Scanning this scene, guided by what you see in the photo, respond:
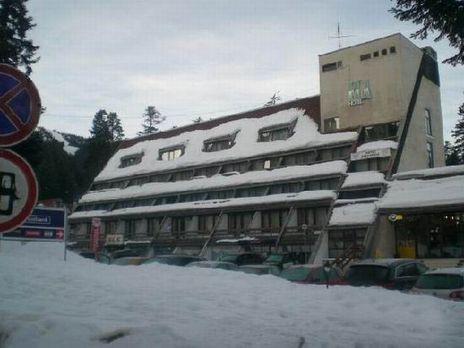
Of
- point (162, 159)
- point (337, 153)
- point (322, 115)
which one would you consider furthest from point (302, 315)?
point (162, 159)

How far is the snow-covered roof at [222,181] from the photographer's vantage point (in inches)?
1592

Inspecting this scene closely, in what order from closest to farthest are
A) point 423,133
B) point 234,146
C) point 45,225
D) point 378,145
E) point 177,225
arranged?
point 45,225, point 378,145, point 423,133, point 177,225, point 234,146

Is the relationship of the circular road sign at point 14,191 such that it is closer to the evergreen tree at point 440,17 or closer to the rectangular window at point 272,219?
the evergreen tree at point 440,17

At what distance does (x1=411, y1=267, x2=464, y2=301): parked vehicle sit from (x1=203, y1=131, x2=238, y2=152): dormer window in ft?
126

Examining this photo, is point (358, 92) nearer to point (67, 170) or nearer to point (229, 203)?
point (229, 203)

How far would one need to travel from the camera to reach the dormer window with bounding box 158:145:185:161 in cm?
5679

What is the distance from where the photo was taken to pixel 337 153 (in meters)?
41.8

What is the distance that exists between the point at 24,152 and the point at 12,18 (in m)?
8.22

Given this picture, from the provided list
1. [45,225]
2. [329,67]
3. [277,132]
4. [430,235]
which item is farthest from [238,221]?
[45,225]

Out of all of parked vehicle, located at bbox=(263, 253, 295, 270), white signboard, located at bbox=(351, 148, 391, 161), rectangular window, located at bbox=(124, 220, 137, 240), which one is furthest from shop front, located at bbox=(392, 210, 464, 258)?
rectangular window, located at bbox=(124, 220, 137, 240)

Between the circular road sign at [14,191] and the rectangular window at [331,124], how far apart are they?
134 ft

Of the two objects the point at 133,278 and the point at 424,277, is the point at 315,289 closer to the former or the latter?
the point at 424,277

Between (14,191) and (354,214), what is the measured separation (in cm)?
3237

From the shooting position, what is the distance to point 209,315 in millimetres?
8156
